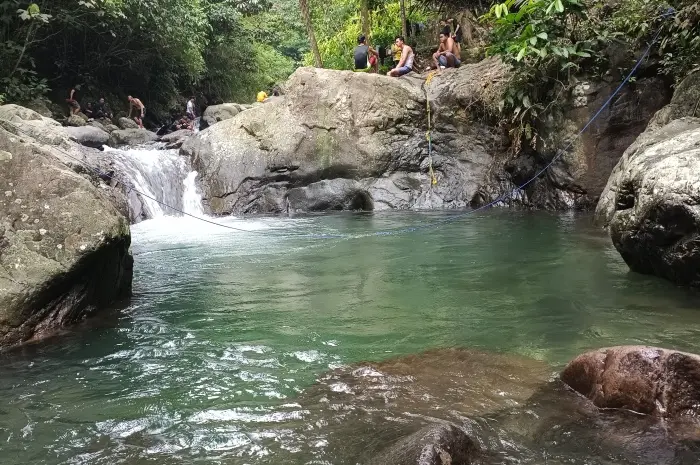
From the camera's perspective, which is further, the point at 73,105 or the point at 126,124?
the point at 126,124

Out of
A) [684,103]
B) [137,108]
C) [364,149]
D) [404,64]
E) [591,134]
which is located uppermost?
[404,64]

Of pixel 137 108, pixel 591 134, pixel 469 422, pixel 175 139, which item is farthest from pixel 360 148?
pixel 137 108

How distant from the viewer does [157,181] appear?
535 inches

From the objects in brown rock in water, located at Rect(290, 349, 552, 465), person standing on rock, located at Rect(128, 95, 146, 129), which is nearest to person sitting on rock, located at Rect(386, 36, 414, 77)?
person standing on rock, located at Rect(128, 95, 146, 129)

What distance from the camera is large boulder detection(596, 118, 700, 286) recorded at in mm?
5227

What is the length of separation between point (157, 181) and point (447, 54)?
305 inches

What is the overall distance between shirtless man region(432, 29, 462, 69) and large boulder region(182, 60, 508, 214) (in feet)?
2.82

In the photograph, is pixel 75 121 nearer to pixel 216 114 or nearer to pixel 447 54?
pixel 216 114

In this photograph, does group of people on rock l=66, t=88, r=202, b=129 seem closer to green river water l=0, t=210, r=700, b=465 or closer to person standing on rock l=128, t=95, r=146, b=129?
person standing on rock l=128, t=95, r=146, b=129

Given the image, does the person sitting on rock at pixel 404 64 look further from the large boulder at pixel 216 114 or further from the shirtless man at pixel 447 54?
the large boulder at pixel 216 114

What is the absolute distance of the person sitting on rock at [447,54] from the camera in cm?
1508

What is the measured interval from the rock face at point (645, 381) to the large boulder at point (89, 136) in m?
13.7

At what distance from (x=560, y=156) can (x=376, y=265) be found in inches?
228

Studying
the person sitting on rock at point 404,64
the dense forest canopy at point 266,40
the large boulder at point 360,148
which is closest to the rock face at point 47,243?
the dense forest canopy at point 266,40
